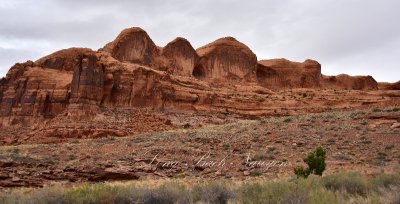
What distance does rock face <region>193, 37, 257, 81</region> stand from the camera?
234ft

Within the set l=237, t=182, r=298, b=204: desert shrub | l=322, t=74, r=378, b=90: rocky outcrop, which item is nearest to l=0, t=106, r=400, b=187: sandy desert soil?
l=237, t=182, r=298, b=204: desert shrub

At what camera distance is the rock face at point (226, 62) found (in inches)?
2810

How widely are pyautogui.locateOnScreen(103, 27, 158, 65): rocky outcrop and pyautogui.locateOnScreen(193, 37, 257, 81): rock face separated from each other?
12.5m

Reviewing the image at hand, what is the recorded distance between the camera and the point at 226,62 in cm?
7350

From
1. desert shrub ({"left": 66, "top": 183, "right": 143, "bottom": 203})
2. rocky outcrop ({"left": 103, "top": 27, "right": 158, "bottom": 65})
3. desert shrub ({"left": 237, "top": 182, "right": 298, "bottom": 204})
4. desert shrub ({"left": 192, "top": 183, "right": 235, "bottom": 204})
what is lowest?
desert shrub ({"left": 66, "top": 183, "right": 143, "bottom": 203})

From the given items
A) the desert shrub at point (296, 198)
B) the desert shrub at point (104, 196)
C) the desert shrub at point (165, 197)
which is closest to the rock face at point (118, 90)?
the desert shrub at point (104, 196)

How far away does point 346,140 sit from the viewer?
2366 cm

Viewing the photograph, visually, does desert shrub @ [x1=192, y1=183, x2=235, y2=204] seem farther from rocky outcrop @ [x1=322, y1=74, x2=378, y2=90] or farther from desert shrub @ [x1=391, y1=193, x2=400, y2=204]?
rocky outcrop @ [x1=322, y1=74, x2=378, y2=90]

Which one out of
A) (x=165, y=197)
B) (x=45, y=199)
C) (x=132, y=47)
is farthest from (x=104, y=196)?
(x=132, y=47)

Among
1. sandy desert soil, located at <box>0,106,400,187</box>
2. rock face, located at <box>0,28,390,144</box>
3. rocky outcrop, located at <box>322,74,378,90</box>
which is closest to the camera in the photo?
sandy desert soil, located at <box>0,106,400,187</box>

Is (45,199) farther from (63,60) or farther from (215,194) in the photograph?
(63,60)

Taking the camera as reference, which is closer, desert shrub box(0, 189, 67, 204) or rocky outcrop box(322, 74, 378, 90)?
desert shrub box(0, 189, 67, 204)

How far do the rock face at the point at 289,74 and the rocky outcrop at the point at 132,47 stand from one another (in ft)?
88.9

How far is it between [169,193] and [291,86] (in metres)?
72.0
